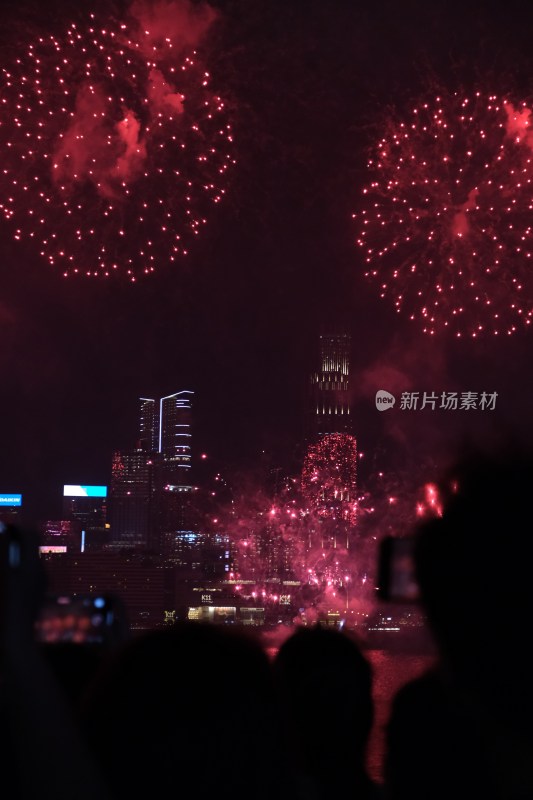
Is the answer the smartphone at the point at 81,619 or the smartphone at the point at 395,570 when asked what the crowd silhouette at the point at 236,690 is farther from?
the smartphone at the point at 81,619

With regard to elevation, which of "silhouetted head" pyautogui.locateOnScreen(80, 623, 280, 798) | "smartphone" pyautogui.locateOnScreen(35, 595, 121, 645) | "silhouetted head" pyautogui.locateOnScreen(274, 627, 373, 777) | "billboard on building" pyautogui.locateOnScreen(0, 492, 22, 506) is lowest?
"silhouetted head" pyautogui.locateOnScreen(274, 627, 373, 777)

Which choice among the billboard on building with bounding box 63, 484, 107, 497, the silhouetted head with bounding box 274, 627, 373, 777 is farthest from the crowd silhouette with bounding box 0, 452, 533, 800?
the billboard on building with bounding box 63, 484, 107, 497

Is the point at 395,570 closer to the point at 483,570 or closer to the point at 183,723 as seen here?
the point at 483,570

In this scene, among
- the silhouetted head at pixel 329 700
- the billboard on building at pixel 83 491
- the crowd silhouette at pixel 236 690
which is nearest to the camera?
the crowd silhouette at pixel 236 690

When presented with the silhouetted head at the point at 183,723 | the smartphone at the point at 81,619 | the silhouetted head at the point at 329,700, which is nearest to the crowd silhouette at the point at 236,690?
the silhouetted head at the point at 183,723

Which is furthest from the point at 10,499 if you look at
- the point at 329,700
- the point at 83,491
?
the point at 329,700

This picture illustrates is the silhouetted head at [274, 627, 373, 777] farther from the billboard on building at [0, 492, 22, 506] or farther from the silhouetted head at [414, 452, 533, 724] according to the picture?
the billboard on building at [0, 492, 22, 506]
